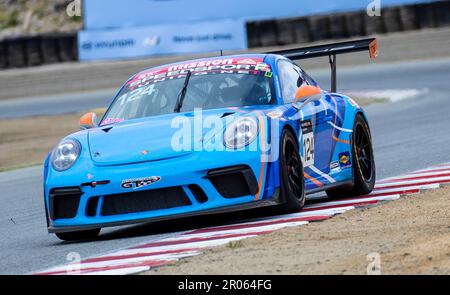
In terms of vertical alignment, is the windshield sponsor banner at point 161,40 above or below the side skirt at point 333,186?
below

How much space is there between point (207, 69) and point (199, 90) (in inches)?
10.3

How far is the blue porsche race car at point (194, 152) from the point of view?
7566 millimetres

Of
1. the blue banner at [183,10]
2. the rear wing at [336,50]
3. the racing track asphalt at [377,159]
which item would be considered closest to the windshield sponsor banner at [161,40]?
the blue banner at [183,10]

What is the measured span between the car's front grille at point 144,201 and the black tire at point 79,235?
0.43 metres

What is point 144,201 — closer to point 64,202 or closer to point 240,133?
point 64,202

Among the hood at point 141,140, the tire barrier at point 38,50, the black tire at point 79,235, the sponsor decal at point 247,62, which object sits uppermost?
the sponsor decal at point 247,62

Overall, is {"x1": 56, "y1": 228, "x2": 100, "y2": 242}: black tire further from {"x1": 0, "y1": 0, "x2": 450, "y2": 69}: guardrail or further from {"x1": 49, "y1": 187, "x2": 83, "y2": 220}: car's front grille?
{"x1": 0, "y1": 0, "x2": 450, "y2": 69}: guardrail

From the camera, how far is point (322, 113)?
29.2 feet

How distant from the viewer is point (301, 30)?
30.4m

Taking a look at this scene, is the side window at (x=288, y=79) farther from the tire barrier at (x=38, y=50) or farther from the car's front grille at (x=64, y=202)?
the tire barrier at (x=38, y=50)

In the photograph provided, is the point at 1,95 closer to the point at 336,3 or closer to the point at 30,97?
the point at 30,97

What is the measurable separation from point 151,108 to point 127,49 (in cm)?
2226

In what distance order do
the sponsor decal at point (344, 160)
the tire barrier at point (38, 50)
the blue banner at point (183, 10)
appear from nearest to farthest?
1. the sponsor decal at point (344, 160)
2. the blue banner at point (183, 10)
3. the tire barrier at point (38, 50)
